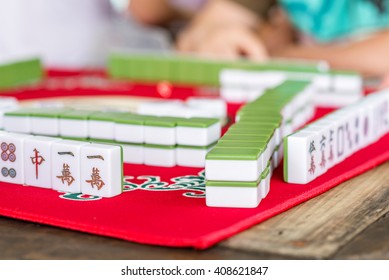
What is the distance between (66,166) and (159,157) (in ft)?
0.66

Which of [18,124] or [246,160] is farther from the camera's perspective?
[18,124]

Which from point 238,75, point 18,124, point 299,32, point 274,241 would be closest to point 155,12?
point 299,32

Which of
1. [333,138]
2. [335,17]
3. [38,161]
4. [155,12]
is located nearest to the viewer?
[38,161]

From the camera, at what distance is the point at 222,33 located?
94.7 inches

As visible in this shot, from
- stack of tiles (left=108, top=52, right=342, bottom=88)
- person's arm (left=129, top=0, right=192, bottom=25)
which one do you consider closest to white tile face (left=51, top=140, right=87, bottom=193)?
stack of tiles (left=108, top=52, right=342, bottom=88)

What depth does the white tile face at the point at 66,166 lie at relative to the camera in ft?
3.48

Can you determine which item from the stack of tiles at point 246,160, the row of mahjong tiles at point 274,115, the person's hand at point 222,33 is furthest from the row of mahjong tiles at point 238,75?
the stack of tiles at point 246,160

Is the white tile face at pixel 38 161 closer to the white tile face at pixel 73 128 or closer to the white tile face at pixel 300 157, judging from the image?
the white tile face at pixel 73 128

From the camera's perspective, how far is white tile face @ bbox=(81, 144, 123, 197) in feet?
3.40

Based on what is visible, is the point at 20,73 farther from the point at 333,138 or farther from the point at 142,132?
the point at 333,138

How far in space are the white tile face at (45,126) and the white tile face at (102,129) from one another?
0.20ft

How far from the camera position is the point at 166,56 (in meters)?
2.15

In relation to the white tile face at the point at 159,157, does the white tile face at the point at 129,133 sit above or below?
above

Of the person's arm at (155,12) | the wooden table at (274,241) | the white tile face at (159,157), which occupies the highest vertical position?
the person's arm at (155,12)
